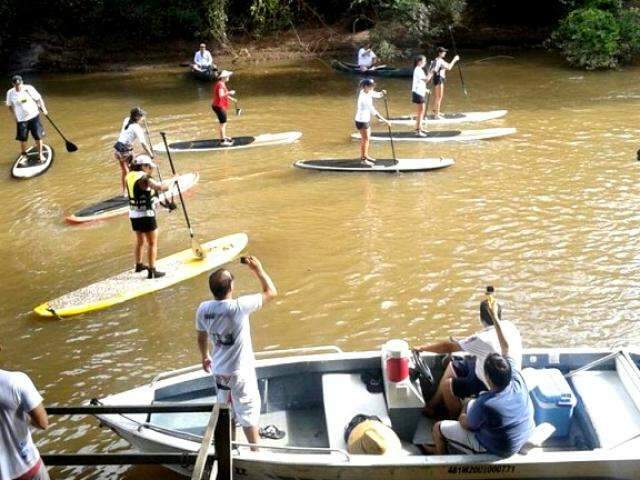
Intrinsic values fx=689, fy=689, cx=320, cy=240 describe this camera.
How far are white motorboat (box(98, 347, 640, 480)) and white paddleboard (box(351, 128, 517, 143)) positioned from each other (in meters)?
9.43

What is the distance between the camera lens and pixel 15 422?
168 inches

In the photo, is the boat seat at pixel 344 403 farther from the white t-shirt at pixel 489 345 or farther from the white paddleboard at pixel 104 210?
the white paddleboard at pixel 104 210

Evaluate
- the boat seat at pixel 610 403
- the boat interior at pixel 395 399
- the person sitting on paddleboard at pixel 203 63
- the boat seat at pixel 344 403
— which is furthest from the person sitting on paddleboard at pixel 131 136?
the person sitting on paddleboard at pixel 203 63

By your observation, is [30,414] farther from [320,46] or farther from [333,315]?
[320,46]

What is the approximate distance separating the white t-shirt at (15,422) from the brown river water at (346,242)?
236 cm

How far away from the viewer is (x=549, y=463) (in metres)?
5.41

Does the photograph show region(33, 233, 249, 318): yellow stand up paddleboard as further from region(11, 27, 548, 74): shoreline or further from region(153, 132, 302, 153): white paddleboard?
region(11, 27, 548, 74): shoreline

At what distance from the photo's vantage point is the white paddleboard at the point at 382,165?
13.6 m

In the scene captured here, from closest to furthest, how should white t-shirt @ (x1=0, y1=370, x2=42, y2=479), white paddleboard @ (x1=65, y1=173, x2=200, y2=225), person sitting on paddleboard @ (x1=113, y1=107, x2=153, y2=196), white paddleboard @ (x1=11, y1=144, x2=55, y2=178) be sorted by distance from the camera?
1. white t-shirt @ (x1=0, y1=370, x2=42, y2=479)
2. person sitting on paddleboard @ (x1=113, y1=107, x2=153, y2=196)
3. white paddleboard @ (x1=65, y1=173, x2=200, y2=225)
4. white paddleboard @ (x1=11, y1=144, x2=55, y2=178)

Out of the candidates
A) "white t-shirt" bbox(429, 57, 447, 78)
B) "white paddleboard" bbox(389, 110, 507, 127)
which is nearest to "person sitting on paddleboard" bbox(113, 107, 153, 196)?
"white paddleboard" bbox(389, 110, 507, 127)

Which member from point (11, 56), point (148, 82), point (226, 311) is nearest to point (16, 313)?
point (226, 311)

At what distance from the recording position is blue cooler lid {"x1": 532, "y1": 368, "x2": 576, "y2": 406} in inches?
237

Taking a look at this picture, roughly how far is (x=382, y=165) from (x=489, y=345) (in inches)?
317

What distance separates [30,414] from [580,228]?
9057mm
